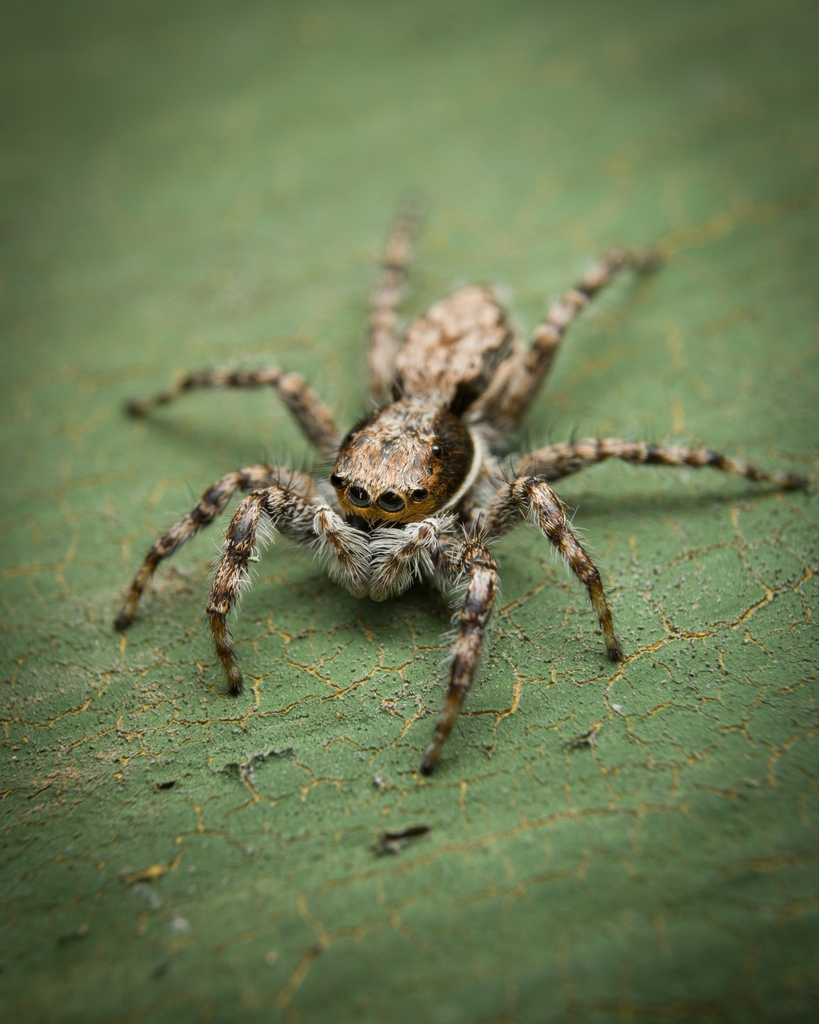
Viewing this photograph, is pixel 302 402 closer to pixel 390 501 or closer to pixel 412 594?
pixel 390 501

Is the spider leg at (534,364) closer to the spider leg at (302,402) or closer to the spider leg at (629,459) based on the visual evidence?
the spider leg at (629,459)

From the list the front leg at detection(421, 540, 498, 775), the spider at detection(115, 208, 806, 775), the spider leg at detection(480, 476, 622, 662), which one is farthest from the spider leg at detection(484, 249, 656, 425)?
the front leg at detection(421, 540, 498, 775)

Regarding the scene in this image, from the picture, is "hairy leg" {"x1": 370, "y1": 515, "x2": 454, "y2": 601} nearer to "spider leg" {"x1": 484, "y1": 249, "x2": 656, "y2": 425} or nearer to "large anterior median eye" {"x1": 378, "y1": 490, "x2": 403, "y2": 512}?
"large anterior median eye" {"x1": 378, "y1": 490, "x2": 403, "y2": 512}

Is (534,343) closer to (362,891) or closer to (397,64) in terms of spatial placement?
(362,891)

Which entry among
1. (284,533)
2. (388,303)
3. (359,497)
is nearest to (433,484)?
(359,497)

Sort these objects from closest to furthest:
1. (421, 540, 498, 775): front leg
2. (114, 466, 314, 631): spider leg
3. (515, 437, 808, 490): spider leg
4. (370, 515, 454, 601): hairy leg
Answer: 1. (421, 540, 498, 775): front leg
2. (370, 515, 454, 601): hairy leg
3. (114, 466, 314, 631): spider leg
4. (515, 437, 808, 490): spider leg

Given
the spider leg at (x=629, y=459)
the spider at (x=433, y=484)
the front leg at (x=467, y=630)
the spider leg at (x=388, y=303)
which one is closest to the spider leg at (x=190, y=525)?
the spider at (x=433, y=484)
